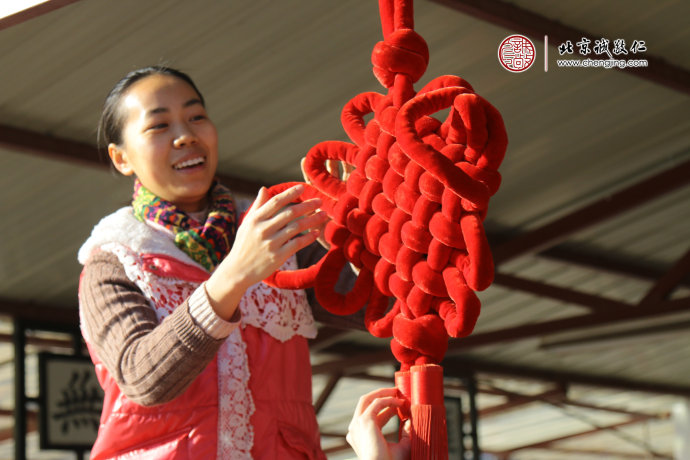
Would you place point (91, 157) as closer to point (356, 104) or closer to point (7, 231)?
point (7, 231)

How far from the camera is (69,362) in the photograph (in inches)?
230

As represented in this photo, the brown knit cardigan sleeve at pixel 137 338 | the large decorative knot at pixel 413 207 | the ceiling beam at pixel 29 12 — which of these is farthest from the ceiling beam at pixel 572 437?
the large decorative knot at pixel 413 207

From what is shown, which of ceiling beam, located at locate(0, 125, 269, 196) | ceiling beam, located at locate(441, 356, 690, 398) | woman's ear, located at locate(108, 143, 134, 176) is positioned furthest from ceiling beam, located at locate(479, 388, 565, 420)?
woman's ear, located at locate(108, 143, 134, 176)

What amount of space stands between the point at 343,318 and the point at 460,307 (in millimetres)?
550

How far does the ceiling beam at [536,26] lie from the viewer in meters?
3.67

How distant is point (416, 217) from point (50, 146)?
3421 millimetres

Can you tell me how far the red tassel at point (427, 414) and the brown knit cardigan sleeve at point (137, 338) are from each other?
1.02ft

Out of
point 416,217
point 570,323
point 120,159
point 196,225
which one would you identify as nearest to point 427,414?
point 416,217

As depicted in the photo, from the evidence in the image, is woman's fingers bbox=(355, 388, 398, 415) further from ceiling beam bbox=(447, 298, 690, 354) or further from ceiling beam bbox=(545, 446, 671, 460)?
ceiling beam bbox=(545, 446, 671, 460)

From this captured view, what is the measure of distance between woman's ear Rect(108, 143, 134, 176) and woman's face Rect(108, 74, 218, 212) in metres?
0.03

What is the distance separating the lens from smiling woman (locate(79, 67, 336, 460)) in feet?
3.84

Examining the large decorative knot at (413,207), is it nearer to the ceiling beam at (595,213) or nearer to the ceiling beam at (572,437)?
the ceiling beam at (595,213)

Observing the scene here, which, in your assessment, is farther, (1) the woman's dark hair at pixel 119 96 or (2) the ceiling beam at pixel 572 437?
(2) the ceiling beam at pixel 572 437

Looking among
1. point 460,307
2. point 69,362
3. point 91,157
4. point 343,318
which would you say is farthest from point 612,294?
point 460,307
